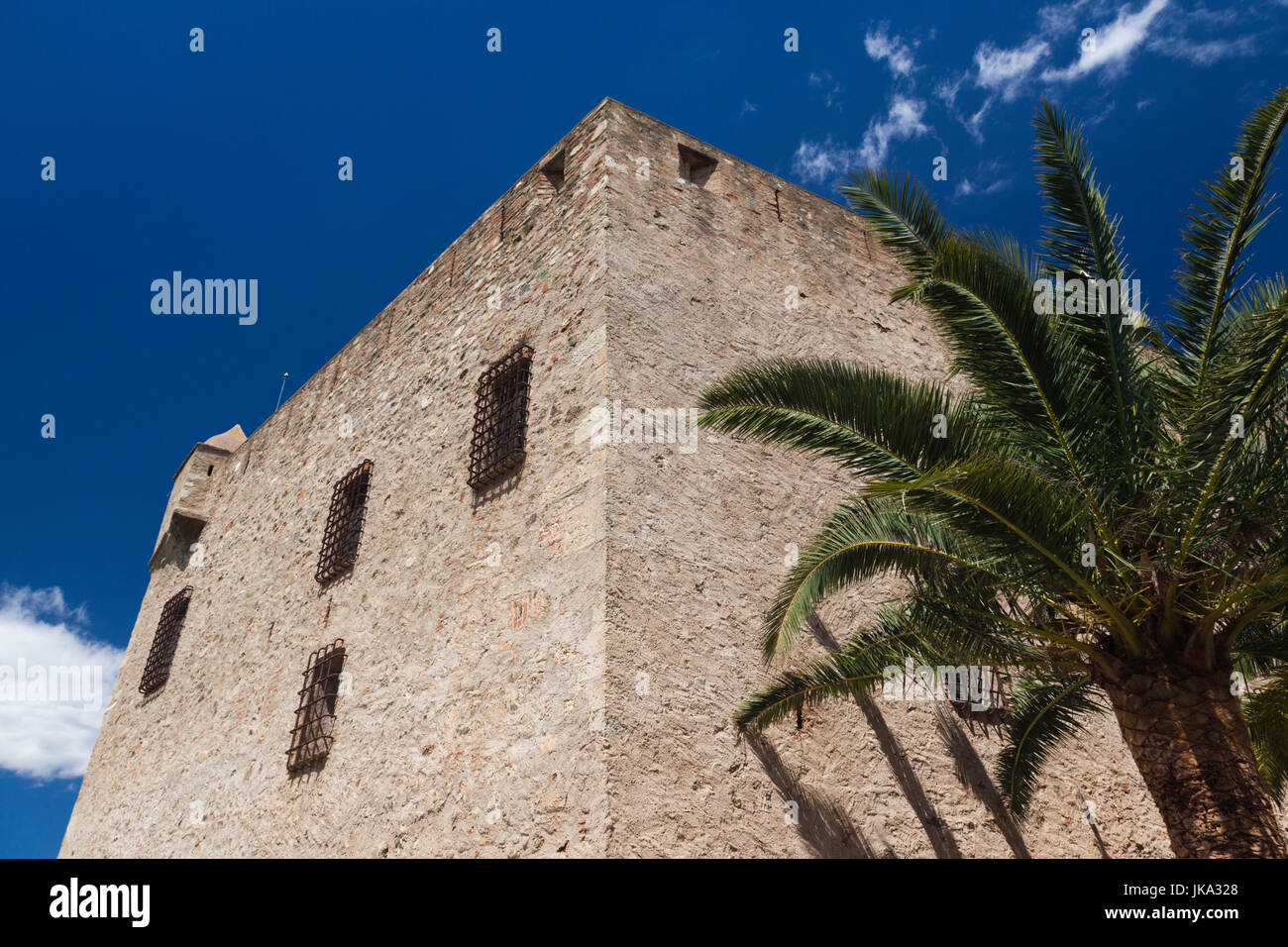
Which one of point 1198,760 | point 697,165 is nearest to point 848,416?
point 1198,760

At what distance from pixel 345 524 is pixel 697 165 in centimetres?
461

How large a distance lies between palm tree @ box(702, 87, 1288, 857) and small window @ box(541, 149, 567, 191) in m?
3.62

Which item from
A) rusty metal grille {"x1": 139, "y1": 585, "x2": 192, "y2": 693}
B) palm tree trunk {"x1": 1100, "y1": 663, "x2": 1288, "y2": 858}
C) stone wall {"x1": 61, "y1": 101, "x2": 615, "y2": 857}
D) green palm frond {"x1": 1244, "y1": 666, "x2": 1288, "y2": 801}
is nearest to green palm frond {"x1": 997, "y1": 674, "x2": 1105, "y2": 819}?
green palm frond {"x1": 1244, "y1": 666, "x2": 1288, "y2": 801}

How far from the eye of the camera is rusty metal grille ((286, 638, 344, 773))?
7.60 metres

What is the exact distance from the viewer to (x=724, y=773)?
5.36 meters

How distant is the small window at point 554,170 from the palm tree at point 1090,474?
362 centimetres

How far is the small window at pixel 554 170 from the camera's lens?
8266mm

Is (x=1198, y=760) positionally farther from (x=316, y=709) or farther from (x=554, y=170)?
(x=554, y=170)

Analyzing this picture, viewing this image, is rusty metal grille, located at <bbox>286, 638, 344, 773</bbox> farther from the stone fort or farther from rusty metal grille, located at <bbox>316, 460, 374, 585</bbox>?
rusty metal grille, located at <bbox>316, 460, 374, 585</bbox>

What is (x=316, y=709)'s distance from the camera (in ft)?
26.1

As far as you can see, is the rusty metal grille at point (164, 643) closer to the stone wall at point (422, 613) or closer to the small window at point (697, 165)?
the stone wall at point (422, 613)
